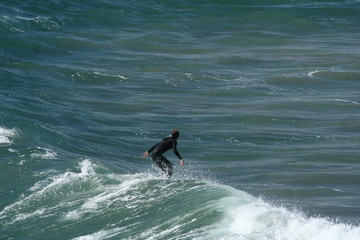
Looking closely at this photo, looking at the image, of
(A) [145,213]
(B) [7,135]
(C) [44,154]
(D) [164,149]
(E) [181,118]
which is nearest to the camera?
(A) [145,213]

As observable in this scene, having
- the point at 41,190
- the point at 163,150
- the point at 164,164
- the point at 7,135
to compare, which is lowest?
the point at 41,190

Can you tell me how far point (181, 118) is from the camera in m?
31.1

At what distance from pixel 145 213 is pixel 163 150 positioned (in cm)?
215

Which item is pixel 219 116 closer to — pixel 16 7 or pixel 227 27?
pixel 227 27

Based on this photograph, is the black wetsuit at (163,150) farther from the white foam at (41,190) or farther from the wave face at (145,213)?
the white foam at (41,190)

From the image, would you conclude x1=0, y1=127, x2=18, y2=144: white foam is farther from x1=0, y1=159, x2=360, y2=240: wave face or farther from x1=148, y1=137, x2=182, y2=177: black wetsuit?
x1=148, y1=137, x2=182, y2=177: black wetsuit

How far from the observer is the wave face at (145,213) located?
17.2 m

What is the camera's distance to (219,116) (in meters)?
31.4

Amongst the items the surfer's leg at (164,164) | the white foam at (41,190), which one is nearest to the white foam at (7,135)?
the white foam at (41,190)

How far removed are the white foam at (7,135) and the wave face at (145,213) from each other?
129 inches

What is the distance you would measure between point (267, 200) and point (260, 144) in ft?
21.4

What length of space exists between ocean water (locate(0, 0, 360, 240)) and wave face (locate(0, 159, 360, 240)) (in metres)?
0.04

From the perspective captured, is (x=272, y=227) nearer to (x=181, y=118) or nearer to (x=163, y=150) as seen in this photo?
(x=163, y=150)

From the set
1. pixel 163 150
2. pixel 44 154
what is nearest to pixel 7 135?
pixel 44 154
